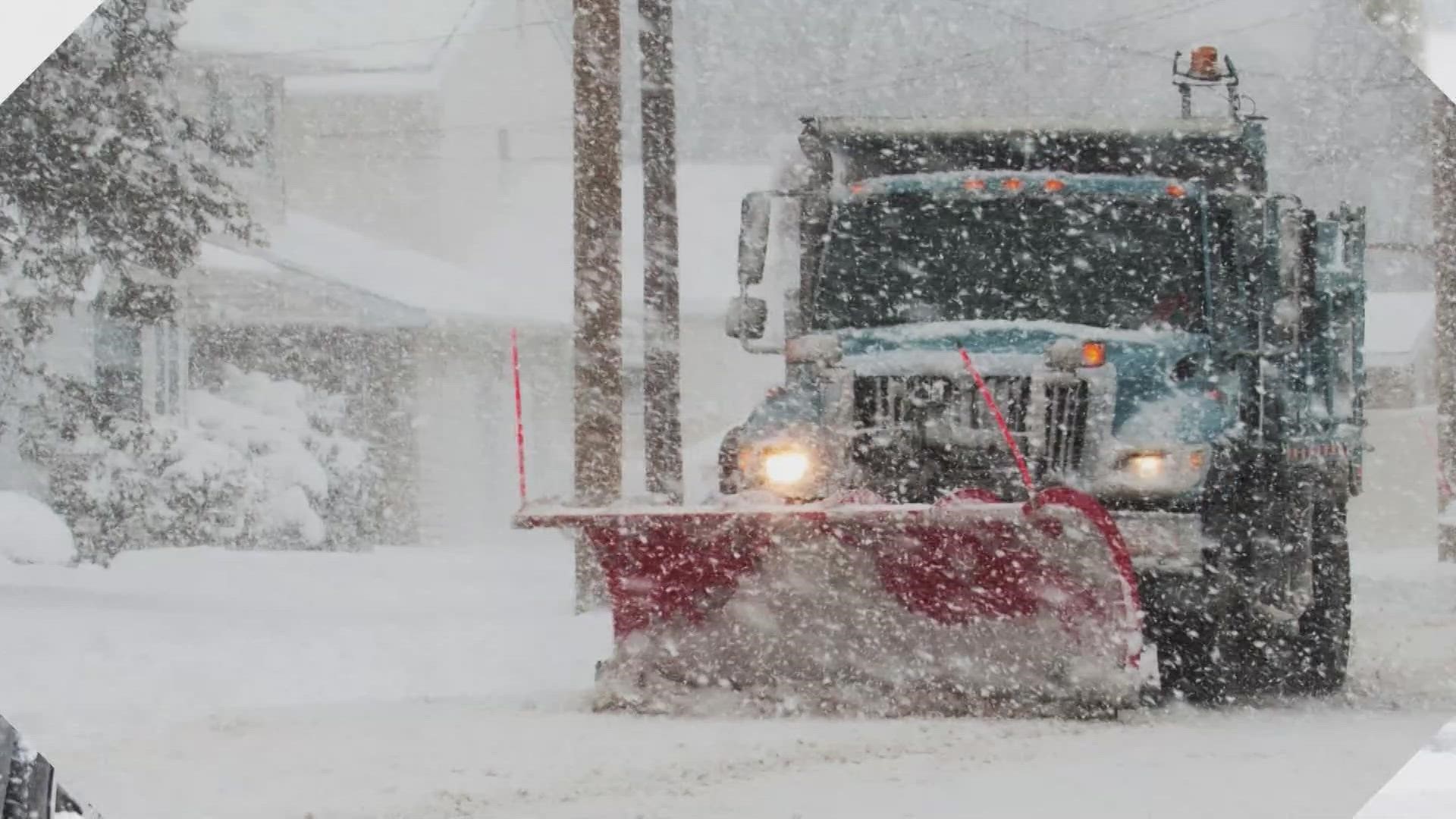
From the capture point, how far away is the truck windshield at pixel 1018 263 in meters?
9.04

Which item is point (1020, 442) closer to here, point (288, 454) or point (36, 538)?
point (36, 538)

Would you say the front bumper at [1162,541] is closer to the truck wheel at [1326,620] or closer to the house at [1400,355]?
the truck wheel at [1326,620]

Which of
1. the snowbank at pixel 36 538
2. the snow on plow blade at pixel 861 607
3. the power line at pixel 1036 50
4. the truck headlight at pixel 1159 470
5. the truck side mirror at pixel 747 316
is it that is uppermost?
the power line at pixel 1036 50

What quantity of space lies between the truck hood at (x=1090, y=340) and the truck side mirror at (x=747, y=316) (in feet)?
2.58

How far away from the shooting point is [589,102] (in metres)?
12.3

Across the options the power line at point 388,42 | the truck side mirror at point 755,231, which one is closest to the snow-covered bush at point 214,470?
the power line at point 388,42

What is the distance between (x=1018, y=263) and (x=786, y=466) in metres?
1.73

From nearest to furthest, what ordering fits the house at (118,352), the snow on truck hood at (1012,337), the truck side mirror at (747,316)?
the snow on truck hood at (1012,337) → the truck side mirror at (747,316) → the house at (118,352)

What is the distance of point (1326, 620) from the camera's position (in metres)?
9.39

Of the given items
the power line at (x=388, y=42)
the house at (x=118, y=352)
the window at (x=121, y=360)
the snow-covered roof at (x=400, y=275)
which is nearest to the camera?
the house at (x=118, y=352)

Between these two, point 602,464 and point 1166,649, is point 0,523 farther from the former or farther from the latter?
point 1166,649

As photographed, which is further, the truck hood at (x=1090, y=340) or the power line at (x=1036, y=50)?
the power line at (x=1036, y=50)

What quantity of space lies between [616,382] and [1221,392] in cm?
481

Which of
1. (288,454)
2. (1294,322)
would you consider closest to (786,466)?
(1294,322)
